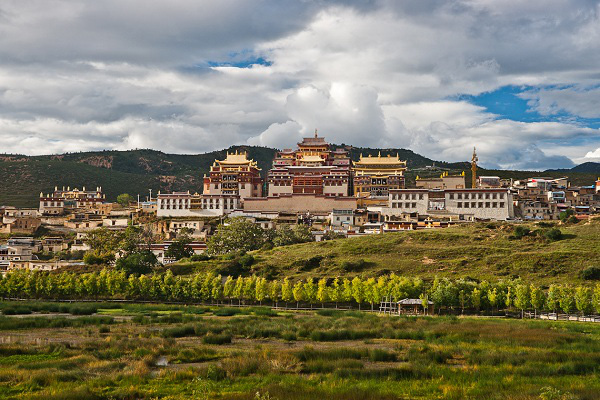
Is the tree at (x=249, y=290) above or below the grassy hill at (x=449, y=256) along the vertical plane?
below

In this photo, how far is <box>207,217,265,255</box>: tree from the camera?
Result: 101438 millimetres

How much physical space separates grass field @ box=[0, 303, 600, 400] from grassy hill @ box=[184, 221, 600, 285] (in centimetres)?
2994

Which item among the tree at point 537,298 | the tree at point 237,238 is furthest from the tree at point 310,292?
the tree at point 237,238

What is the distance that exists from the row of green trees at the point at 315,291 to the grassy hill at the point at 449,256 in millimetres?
6472

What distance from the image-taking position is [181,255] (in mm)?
101875

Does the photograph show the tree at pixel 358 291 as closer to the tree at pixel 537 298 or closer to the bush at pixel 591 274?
Result: the tree at pixel 537 298

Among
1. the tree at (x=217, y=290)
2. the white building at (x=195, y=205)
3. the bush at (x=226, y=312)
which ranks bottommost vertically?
the bush at (x=226, y=312)

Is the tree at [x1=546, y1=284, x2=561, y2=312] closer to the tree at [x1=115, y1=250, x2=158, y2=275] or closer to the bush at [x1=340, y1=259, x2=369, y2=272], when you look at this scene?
the bush at [x1=340, y1=259, x2=369, y2=272]

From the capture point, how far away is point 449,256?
83.5 meters

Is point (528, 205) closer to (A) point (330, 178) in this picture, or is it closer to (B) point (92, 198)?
(A) point (330, 178)

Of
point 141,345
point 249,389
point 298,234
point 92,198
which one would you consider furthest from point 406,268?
point 92,198

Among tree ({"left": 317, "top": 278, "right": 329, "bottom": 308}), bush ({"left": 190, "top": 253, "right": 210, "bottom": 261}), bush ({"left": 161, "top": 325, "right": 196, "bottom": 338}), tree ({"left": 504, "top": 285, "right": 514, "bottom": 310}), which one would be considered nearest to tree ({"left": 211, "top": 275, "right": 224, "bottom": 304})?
tree ({"left": 317, "top": 278, "right": 329, "bottom": 308})

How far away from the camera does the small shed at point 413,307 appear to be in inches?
2392

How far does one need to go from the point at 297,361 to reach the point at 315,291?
3995 centimetres
